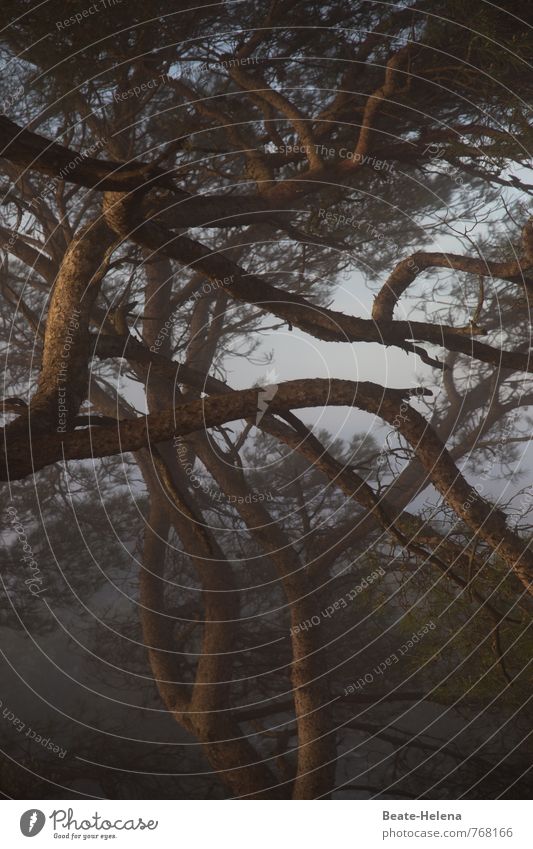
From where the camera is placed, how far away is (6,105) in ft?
7.73

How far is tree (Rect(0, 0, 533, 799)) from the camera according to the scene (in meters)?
2.14

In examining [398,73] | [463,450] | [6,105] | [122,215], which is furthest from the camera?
[463,450]

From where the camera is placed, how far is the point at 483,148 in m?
2.29

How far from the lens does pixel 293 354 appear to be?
233cm

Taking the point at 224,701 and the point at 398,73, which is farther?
the point at 224,701

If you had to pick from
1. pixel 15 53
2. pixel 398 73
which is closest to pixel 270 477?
pixel 398 73

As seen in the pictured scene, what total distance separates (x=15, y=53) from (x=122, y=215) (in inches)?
36.1

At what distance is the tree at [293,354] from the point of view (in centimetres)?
214

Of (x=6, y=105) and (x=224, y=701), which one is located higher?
(x=6, y=105)

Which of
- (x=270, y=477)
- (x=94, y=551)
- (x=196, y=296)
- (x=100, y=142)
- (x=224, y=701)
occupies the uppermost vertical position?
(x=100, y=142)

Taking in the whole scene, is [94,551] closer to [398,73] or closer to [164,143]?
[164,143]
